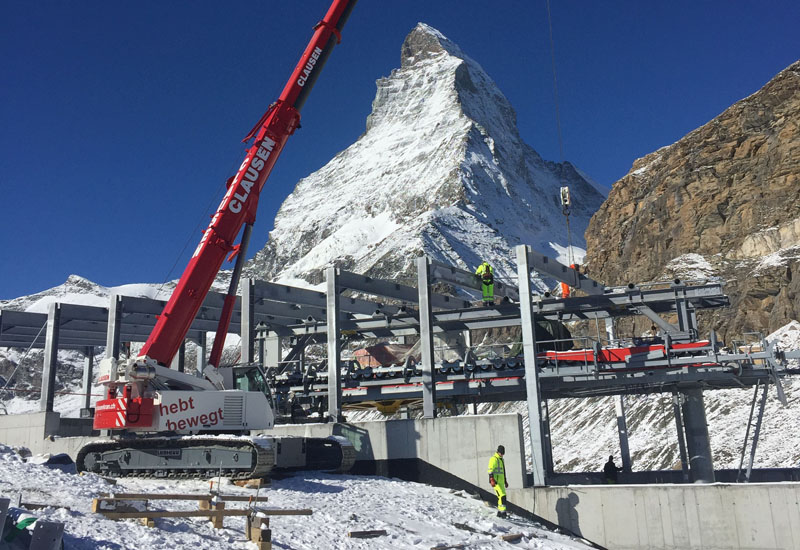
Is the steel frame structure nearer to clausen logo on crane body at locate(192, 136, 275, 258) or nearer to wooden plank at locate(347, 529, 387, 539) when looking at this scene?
clausen logo on crane body at locate(192, 136, 275, 258)

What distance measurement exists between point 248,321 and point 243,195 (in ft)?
22.2

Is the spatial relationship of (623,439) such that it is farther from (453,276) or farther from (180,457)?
(180,457)

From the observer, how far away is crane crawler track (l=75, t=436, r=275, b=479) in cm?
1550

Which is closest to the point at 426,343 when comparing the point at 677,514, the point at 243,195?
the point at 243,195

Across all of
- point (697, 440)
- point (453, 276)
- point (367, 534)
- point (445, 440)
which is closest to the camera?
point (367, 534)

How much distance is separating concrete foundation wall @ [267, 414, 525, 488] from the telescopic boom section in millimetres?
5186

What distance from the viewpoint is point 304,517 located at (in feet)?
41.6

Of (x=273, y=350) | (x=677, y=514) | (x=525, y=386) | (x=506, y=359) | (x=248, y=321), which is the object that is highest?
(x=248, y=321)

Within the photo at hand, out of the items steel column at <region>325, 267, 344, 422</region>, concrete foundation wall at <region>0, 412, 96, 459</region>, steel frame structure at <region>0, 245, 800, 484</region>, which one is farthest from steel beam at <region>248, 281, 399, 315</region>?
concrete foundation wall at <region>0, 412, 96, 459</region>

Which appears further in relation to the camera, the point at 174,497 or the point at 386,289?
the point at 386,289

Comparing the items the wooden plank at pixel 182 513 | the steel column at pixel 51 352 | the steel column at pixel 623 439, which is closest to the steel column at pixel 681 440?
the steel column at pixel 623 439

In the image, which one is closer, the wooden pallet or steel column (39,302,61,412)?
the wooden pallet

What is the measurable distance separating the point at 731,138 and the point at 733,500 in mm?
60853

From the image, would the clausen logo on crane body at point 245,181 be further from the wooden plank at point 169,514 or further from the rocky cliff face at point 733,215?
the rocky cliff face at point 733,215
